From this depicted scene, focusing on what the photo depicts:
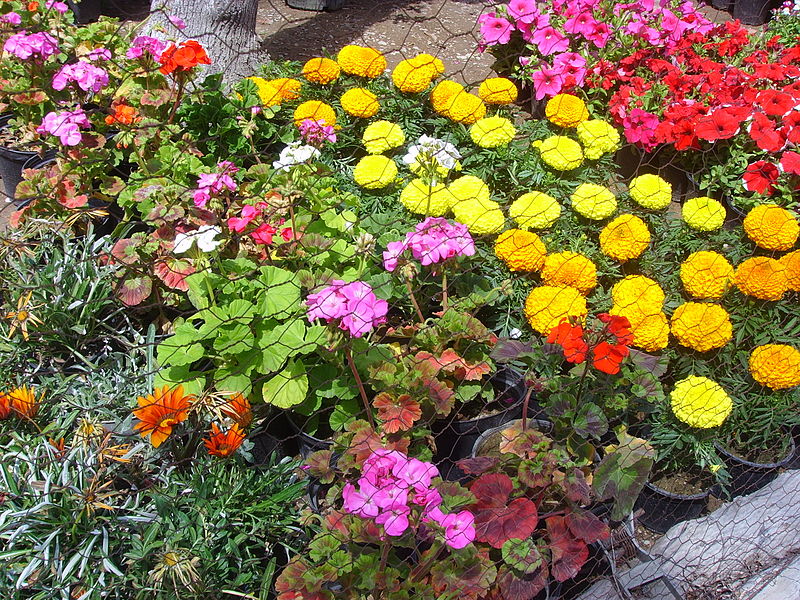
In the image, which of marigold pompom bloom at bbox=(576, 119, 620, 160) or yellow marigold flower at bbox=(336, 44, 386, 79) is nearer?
marigold pompom bloom at bbox=(576, 119, 620, 160)

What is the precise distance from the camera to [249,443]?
186 centimetres

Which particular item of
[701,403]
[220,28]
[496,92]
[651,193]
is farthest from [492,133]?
[220,28]

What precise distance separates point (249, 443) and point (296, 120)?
4.34ft

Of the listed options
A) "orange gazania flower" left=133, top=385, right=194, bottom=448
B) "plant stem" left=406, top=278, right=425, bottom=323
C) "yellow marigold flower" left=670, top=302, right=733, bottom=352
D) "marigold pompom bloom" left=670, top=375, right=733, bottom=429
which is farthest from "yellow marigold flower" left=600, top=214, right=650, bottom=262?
"orange gazania flower" left=133, top=385, right=194, bottom=448

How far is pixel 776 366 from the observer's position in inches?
78.7

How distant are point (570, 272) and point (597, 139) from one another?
0.74 meters

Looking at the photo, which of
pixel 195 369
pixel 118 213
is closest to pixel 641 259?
pixel 195 369

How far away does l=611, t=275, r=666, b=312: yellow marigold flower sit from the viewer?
2041 millimetres

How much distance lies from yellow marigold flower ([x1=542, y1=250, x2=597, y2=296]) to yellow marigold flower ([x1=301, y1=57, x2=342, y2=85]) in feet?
4.43

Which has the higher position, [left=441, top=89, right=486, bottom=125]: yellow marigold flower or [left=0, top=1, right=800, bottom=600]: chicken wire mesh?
[left=441, top=89, right=486, bottom=125]: yellow marigold flower

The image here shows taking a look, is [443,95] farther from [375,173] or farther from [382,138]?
[375,173]

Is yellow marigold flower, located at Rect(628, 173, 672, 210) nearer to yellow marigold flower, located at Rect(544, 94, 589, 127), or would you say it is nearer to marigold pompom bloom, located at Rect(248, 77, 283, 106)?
yellow marigold flower, located at Rect(544, 94, 589, 127)

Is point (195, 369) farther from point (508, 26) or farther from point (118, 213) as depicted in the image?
point (508, 26)

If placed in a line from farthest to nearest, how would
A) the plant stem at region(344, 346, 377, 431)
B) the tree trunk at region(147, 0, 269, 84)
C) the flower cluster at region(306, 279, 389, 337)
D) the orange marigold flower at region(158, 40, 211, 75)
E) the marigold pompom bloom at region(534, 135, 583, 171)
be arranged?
the tree trunk at region(147, 0, 269, 84), the marigold pompom bloom at region(534, 135, 583, 171), the orange marigold flower at region(158, 40, 211, 75), the plant stem at region(344, 346, 377, 431), the flower cluster at region(306, 279, 389, 337)
